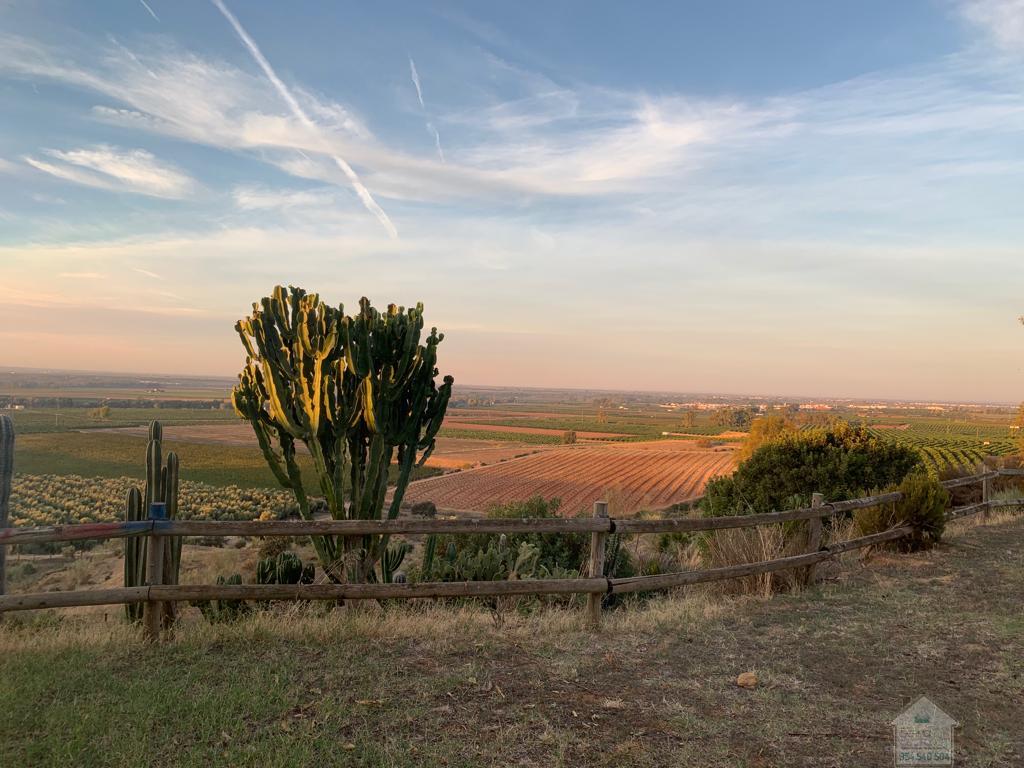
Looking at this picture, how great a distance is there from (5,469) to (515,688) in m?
5.94

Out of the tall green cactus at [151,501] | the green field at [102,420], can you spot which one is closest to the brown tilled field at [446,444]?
the green field at [102,420]

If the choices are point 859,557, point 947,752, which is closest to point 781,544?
point 859,557

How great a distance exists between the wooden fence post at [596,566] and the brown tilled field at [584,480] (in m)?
32.2

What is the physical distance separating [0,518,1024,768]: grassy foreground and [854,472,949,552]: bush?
324 cm

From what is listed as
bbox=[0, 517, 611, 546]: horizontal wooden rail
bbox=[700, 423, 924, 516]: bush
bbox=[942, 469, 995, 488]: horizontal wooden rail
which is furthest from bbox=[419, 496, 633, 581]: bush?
bbox=[942, 469, 995, 488]: horizontal wooden rail

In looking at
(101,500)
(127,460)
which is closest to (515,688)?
(101,500)

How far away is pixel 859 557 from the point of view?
33.0 ft

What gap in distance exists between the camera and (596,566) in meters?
6.75

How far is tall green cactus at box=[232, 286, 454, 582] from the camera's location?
32.5ft

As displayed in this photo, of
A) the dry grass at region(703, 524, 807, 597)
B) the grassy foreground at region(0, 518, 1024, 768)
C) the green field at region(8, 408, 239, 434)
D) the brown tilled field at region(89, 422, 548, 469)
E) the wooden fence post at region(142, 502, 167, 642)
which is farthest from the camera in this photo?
the green field at region(8, 408, 239, 434)

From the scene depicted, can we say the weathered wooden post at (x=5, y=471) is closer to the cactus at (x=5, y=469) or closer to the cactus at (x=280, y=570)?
the cactus at (x=5, y=469)

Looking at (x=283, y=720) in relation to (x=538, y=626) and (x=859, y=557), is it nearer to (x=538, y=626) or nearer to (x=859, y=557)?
(x=538, y=626)

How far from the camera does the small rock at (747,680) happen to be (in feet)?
16.6

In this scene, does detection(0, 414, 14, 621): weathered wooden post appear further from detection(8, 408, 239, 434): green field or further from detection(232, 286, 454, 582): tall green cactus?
detection(8, 408, 239, 434): green field
